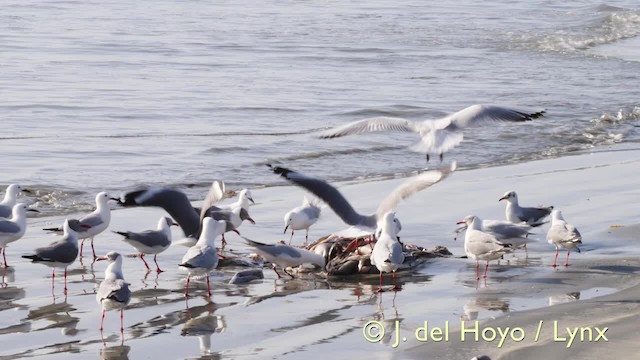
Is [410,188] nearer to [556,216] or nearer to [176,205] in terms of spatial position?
[556,216]

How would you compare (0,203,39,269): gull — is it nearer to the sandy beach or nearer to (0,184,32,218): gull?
the sandy beach

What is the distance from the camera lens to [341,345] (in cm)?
711

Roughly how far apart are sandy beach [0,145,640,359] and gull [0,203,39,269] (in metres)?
0.15

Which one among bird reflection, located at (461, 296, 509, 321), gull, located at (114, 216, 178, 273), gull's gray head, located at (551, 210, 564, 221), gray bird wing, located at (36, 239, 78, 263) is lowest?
bird reflection, located at (461, 296, 509, 321)

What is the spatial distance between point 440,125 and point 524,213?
Answer: 1.74 metres

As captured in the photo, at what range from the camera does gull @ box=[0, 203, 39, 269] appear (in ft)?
32.1

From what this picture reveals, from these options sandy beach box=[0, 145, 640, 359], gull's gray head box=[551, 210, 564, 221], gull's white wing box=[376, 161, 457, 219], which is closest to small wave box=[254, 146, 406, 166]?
sandy beach box=[0, 145, 640, 359]

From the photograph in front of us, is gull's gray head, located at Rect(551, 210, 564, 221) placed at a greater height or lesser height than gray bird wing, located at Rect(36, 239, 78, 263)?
lesser

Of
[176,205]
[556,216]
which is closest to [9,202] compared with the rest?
[176,205]

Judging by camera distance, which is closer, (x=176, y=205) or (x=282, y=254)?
(x=282, y=254)

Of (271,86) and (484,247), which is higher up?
(271,86)

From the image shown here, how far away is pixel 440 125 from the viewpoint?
12188mm

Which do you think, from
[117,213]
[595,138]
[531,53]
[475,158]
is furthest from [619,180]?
[531,53]

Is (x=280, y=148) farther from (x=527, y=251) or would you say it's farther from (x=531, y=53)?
(x=531, y=53)
